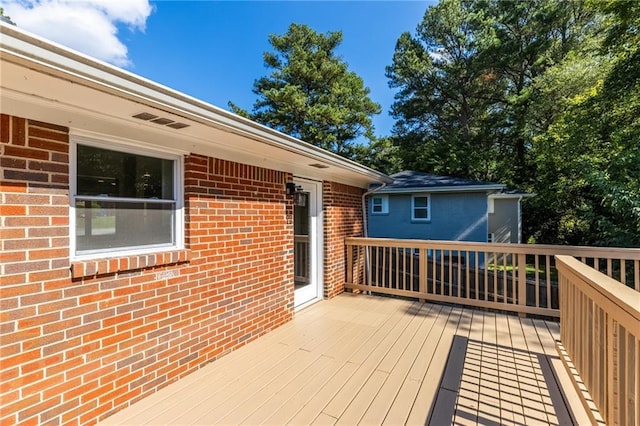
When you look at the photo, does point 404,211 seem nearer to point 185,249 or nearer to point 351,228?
point 351,228

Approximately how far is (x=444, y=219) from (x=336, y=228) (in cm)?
701

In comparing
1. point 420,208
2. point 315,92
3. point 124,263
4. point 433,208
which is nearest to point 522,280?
point 124,263

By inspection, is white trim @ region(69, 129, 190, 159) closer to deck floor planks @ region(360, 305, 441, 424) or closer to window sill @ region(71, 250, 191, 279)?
window sill @ region(71, 250, 191, 279)

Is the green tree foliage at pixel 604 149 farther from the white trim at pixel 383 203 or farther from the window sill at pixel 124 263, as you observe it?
the window sill at pixel 124 263

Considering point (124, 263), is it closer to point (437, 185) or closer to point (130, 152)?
point (130, 152)

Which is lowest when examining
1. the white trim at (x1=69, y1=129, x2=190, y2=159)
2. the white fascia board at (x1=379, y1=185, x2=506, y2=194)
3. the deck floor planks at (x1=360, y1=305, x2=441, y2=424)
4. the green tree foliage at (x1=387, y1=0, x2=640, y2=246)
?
the deck floor planks at (x1=360, y1=305, x2=441, y2=424)

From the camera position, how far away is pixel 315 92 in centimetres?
1717

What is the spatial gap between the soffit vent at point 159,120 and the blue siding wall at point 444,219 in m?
10.3

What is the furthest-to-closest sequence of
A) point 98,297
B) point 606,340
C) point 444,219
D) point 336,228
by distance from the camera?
point 444,219
point 336,228
point 98,297
point 606,340

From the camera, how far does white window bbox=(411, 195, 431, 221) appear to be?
1145 centimetres

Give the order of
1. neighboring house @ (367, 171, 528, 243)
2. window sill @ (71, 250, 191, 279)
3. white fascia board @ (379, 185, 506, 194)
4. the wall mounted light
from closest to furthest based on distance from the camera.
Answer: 1. window sill @ (71, 250, 191, 279)
2. the wall mounted light
3. white fascia board @ (379, 185, 506, 194)
4. neighboring house @ (367, 171, 528, 243)

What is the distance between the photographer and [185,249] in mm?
2873

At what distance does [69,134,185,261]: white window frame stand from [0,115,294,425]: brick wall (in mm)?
66

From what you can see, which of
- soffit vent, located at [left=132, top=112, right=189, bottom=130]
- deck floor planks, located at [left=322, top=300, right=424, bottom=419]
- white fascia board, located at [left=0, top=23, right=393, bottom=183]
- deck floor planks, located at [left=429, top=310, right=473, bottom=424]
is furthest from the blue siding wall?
soffit vent, located at [left=132, top=112, right=189, bottom=130]
